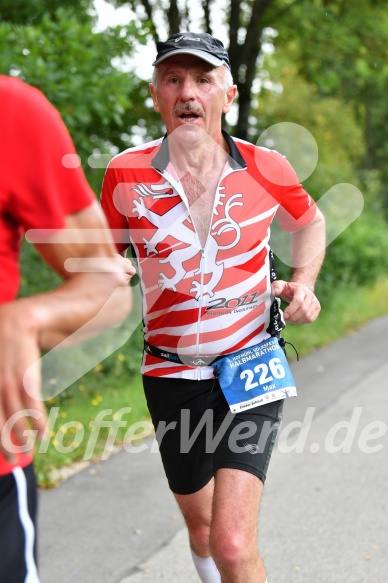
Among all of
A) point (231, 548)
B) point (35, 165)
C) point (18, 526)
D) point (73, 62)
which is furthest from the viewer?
point (73, 62)

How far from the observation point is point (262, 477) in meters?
3.21

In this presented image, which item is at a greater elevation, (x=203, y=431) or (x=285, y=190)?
(x=285, y=190)

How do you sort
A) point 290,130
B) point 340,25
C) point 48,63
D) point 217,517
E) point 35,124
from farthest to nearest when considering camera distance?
point 340,25
point 48,63
point 290,130
point 217,517
point 35,124

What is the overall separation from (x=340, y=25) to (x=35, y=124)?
Answer: 41.0 feet

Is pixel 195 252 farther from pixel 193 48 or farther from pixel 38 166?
pixel 38 166

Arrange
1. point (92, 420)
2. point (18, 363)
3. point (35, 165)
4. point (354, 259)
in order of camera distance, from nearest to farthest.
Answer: point (18, 363)
point (35, 165)
point (92, 420)
point (354, 259)

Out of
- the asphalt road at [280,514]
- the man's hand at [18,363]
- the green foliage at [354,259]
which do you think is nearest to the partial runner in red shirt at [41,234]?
the man's hand at [18,363]

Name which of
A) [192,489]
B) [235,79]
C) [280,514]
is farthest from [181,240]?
[235,79]

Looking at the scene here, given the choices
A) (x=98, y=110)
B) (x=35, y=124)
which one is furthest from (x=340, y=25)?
(x=35, y=124)

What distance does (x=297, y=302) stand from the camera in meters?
3.12

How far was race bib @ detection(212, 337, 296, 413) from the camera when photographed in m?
3.24

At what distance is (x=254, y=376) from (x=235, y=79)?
10.9 meters

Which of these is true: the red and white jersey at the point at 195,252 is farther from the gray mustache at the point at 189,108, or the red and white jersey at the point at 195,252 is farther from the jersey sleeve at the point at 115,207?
the gray mustache at the point at 189,108

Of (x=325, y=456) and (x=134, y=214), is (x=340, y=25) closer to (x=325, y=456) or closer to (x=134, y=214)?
(x=325, y=456)
